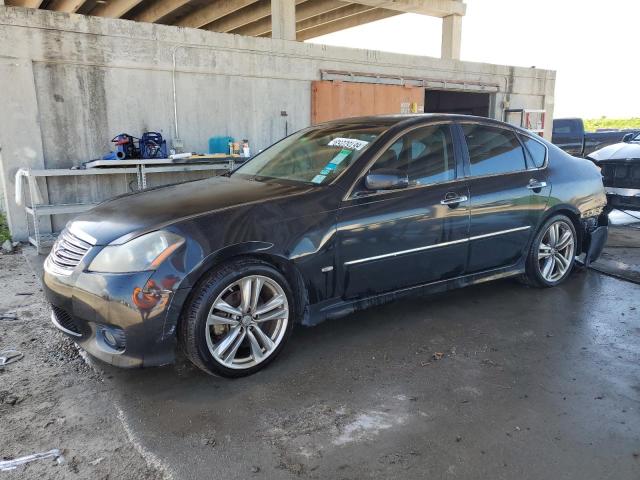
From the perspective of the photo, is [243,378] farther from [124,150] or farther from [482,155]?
[124,150]

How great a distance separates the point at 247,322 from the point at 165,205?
95 centimetres

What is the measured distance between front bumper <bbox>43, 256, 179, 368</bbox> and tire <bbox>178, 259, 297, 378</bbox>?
0.15m

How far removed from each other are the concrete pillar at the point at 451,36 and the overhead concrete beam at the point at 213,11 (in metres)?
5.29

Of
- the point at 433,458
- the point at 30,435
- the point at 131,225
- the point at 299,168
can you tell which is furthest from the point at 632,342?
the point at 30,435

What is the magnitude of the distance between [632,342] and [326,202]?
255 centimetres

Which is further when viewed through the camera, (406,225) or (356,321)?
(356,321)

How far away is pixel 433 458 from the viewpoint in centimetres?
245

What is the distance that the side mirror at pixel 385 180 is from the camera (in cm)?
355

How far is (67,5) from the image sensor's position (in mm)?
13852

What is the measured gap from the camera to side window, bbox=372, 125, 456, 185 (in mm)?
3854

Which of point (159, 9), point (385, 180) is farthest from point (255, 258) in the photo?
point (159, 9)

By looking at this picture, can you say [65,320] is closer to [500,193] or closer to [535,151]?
[500,193]

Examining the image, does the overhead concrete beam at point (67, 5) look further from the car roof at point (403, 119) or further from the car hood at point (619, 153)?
the car hood at point (619, 153)

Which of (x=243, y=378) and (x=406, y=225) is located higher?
(x=406, y=225)
